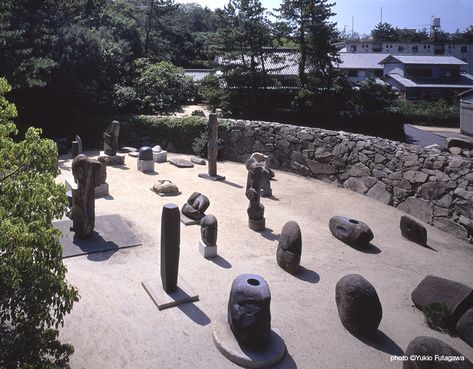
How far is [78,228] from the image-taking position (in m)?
9.19

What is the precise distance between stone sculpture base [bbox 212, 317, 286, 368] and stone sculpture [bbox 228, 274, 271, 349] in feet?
0.30

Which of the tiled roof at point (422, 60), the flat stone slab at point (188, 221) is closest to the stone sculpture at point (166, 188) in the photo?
the flat stone slab at point (188, 221)

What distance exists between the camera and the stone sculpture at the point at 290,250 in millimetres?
8352

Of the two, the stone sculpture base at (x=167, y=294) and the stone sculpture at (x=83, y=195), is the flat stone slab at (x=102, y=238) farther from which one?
the stone sculpture base at (x=167, y=294)

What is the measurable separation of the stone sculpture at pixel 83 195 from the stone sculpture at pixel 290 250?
14.0 ft

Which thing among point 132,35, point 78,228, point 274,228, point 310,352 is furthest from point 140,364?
point 132,35

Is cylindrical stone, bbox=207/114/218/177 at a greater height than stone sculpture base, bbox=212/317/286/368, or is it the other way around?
cylindrical stone, bbox=207/114/218/177

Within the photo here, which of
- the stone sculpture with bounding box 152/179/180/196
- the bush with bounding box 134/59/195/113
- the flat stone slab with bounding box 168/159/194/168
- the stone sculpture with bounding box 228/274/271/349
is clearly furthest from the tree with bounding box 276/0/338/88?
the stone sculpture with bounding box 228/274/271/349

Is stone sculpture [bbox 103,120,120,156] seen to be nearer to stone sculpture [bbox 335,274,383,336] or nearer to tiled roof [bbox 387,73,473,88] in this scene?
stone sculpture [bbox 335,274,383,336]

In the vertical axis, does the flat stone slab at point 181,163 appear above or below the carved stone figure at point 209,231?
above

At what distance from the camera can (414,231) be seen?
10.6 meters

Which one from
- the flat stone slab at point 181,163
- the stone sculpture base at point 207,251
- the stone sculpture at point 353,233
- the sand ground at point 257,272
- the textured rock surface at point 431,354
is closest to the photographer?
the textured rock surface at point 431,354

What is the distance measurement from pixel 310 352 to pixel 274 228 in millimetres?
4968

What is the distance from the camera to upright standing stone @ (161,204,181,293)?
693 centimetres
